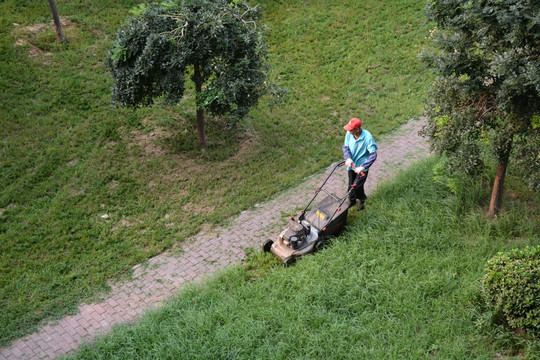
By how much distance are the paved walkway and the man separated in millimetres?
999

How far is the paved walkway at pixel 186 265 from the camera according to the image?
20.7ft

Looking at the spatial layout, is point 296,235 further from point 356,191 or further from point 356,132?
point 356,132

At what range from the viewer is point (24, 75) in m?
11.4

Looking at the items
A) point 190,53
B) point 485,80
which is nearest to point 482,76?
point 485,80

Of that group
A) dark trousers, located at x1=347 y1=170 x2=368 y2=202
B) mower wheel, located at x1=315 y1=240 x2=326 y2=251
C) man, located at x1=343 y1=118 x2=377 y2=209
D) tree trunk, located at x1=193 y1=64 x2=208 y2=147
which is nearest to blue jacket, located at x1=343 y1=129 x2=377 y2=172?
man, located at x1=343 y1=118 x2=377 y2=209

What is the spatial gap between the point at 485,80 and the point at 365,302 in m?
3.31

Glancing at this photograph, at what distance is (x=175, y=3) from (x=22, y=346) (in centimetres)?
608

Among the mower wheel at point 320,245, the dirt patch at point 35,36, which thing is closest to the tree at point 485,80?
the mower wheel at point 320,245

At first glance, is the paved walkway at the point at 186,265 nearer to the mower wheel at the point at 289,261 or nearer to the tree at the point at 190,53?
the mower wheel at the point at 289,261

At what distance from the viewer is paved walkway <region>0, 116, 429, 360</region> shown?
632cm

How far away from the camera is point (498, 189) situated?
23.7 ft

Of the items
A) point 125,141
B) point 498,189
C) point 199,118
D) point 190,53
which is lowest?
point 498,189

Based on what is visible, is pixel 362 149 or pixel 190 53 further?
pixel 190 53

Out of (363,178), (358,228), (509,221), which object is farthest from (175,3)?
(509,221)
